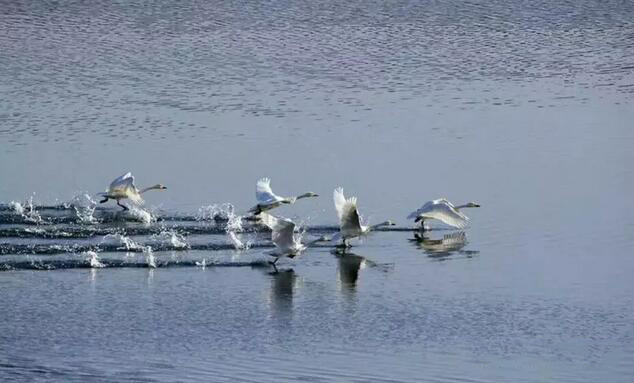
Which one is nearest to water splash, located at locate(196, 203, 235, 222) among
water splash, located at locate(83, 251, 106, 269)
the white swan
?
the white swan

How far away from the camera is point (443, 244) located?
924 inches

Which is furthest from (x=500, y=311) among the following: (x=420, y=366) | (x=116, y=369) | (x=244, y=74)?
(x=244, y=74)

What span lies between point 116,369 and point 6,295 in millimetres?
3442

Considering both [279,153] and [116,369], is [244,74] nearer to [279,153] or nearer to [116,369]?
[279,153]

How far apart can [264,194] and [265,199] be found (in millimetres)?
144

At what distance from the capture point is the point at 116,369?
687 inches

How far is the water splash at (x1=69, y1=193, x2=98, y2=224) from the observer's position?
24375 mm

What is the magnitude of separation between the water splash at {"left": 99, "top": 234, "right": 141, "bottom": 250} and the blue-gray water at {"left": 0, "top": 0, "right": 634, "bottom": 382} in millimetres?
139

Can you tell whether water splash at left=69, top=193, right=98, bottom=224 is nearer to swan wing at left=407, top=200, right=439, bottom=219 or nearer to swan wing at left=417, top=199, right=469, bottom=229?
swan wing at left=407, top=200, right=439, bottom=219

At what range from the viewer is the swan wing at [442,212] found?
23734mm

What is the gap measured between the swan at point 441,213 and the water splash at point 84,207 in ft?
14.9

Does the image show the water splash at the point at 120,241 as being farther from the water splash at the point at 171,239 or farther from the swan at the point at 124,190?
the swan at the point at 124,190

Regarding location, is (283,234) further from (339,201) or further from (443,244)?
(443,244)

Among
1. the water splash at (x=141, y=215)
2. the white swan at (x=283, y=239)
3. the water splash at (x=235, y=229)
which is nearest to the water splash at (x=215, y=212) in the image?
the water splash at (x=235, y=229)
